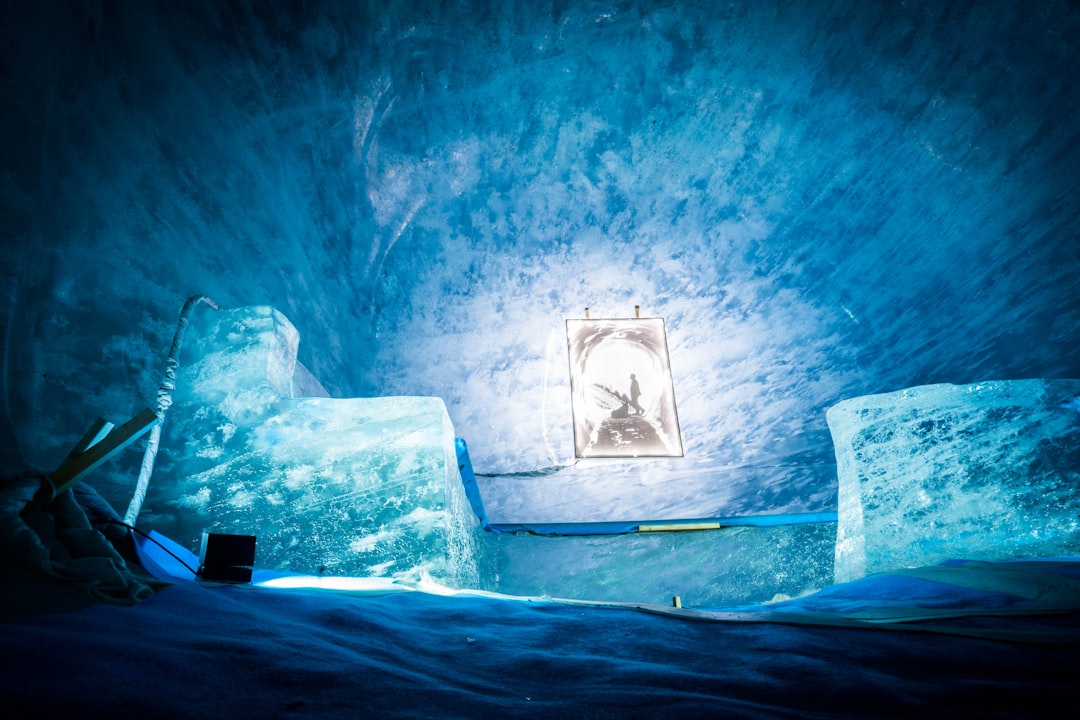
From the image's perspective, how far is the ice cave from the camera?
1.65m

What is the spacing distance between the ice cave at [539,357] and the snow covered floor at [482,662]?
0.02m

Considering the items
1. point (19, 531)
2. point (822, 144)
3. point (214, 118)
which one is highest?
point (822, 144)

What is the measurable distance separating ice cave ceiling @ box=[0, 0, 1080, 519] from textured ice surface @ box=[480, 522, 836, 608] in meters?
0.46

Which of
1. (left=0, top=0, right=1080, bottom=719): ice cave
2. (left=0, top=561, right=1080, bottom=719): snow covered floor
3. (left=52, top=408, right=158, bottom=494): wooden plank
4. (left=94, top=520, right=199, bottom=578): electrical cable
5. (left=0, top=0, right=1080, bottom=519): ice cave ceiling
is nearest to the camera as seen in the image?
(left=0, top=561, right=1080, bottom=719): snow covered floor

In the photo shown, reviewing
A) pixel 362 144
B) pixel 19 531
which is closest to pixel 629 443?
pixel 362 144

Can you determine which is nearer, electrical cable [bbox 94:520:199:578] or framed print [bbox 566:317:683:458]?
electrical cable [bbox 94:520:199:578]

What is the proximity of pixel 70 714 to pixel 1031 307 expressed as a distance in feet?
22.3

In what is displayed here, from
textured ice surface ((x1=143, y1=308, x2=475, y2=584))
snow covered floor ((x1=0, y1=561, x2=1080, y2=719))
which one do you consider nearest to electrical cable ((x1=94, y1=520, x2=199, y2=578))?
snow covered floor ((x1=0, y1=561, x2=1080, y2=719))

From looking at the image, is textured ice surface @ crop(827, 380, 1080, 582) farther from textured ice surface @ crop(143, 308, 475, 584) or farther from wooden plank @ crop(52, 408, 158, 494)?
wooden plank @ crop(52, 408, 158, 494)

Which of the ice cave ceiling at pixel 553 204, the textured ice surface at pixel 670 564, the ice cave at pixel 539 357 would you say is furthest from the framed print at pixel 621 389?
the textured ice surface at pixel 670 564

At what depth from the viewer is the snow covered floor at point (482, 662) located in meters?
1.13

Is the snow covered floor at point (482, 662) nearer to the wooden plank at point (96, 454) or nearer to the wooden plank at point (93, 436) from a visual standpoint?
the wooden plank at point (96, 454)

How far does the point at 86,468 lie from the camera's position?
7.25 feet

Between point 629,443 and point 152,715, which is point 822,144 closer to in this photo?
point 629,443
